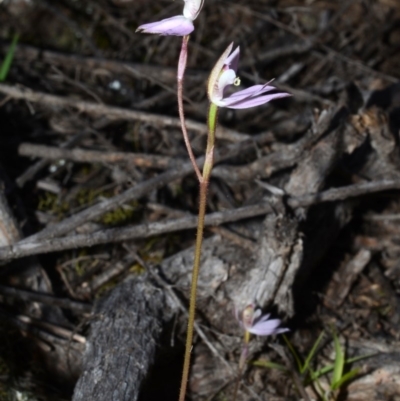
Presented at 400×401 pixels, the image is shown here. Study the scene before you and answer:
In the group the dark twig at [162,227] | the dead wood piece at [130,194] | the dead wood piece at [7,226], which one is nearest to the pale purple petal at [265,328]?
the dark twig at [162,227]

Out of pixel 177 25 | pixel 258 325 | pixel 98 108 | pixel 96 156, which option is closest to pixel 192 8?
pixel 177 25

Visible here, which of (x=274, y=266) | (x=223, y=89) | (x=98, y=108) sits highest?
(x=223, y=89)

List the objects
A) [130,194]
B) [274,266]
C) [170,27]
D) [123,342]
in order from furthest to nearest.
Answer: [130,194] → [274,266] → [123,342] → [170,27]

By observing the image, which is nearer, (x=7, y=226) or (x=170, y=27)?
(x=170, y=27)

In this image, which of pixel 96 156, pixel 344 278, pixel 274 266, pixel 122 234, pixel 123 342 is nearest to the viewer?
pixel 123 342

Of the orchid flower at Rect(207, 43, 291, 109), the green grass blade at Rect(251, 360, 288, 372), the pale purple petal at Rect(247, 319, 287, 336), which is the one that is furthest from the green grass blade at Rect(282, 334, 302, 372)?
the orchid flower at Rect(207, 43, 291, 109)

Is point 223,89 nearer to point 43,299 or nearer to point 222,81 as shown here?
point 222,81

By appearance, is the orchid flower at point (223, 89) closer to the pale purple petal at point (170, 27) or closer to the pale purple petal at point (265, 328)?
the pale purple petal at point (170, 27)
